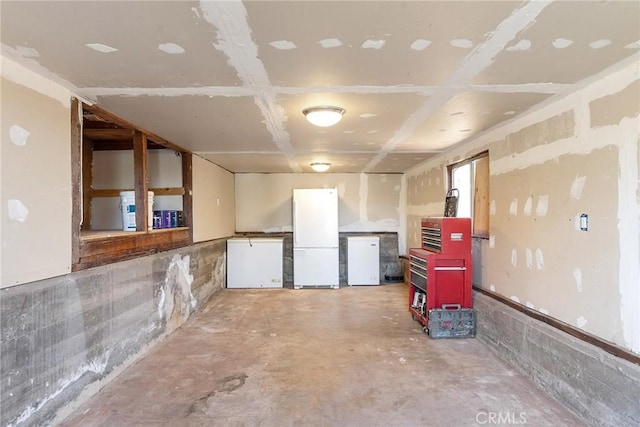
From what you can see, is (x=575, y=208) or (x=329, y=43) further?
(x=575, y=208)

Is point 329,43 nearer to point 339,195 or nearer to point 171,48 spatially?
point 171,48

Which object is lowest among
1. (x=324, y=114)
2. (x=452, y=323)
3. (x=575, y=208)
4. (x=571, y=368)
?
(x=452, y=323)

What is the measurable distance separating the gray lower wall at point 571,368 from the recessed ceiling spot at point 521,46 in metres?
1.75

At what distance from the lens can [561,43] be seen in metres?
1.67

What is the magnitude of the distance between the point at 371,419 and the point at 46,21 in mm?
2666

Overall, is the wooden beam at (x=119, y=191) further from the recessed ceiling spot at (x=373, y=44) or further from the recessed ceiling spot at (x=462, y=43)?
the recessed ceiling spot at (x=462, y=43)

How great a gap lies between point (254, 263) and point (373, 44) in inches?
201

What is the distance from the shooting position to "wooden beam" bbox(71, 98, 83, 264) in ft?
7.88

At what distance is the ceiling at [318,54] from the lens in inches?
55.5

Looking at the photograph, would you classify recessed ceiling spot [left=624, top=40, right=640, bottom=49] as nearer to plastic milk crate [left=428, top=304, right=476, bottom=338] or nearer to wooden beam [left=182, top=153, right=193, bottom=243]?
plastic milk crate [left=428, top=304, right=476, bottom=338]

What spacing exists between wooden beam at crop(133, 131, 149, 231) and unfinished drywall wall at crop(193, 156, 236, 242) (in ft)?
4.53

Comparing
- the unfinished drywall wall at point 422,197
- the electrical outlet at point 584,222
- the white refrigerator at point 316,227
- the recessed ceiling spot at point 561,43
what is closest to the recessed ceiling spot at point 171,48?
the recessed ceiling spot at point 561,43

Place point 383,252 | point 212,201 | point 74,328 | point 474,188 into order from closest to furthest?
point 74,328
point 474,188
point 212,201
point 383,252

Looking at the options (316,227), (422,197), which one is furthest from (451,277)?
(316,227)
